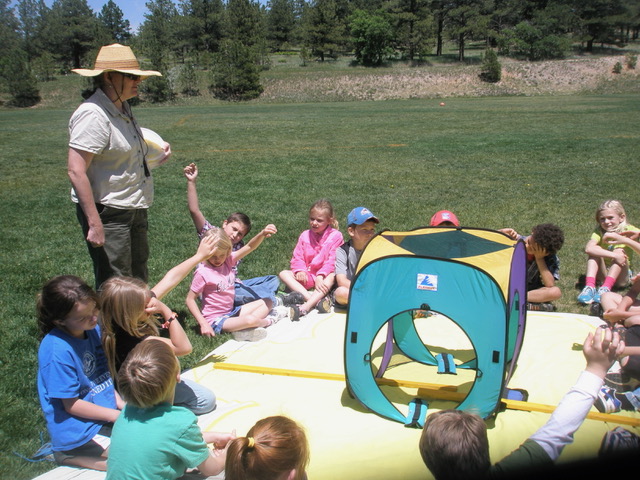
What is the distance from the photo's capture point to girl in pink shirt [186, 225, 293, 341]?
4375 mm

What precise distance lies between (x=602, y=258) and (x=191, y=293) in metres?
3.82

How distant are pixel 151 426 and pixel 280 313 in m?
2.48

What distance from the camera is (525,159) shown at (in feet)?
40.6

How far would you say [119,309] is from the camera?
2938mm

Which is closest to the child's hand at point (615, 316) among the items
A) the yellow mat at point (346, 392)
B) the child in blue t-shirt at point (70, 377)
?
the yellow mat at point (346, 392)

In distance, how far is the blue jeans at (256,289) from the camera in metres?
4.79

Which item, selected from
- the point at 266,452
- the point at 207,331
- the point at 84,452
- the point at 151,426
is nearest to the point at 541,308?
the point at 207,331

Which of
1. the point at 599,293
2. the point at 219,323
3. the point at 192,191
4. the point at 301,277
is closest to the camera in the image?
the point at 219,323

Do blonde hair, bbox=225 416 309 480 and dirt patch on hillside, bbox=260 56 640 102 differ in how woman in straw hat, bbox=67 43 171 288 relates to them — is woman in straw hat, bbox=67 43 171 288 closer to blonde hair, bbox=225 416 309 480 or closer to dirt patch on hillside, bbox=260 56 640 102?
blonde hair, bbox=225 416 309 480

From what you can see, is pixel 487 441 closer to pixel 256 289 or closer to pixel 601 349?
pixel 601 349

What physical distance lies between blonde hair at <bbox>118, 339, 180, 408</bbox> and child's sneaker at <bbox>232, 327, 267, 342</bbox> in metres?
1.97

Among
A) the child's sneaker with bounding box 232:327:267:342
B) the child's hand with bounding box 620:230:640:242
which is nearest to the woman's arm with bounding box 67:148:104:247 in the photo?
the child's sneaker with bounding box 232:327:267:342

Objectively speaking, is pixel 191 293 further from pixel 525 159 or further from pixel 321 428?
pixel 525 159

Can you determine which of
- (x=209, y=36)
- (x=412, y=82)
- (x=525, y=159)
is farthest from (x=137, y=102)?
(x=525, y=159)
